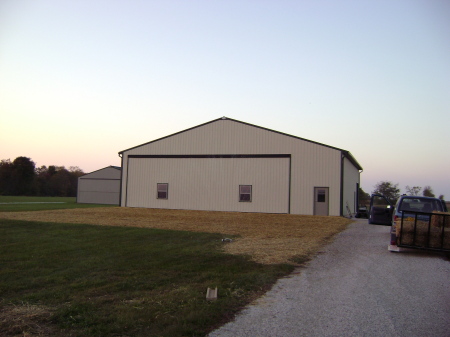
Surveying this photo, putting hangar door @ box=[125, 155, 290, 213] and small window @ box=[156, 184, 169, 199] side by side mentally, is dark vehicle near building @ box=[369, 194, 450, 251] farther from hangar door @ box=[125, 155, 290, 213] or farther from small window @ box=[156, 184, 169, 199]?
small window @ box=[156, 184, 169, 199]

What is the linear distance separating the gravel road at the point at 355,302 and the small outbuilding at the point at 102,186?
3720 centimetres

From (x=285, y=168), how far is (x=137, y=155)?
1110 centimetres

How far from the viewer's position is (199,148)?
95.2 feet

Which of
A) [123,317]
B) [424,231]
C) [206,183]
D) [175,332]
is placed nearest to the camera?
[175,332]

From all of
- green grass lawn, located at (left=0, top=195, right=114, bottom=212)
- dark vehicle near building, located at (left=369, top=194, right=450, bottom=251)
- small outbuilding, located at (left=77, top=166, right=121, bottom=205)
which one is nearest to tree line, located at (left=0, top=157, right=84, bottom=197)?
green grass lawn, located at (left=0, top=195, right=114, bottom=212)

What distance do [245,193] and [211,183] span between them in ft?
8.18

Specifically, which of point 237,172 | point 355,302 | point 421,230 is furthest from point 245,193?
point 355,302

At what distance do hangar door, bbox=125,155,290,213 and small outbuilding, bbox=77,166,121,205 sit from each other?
14394mm

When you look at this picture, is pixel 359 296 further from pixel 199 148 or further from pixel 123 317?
pixel 199 148

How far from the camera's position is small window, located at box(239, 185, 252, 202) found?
27.6 metres

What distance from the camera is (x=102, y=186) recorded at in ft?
148

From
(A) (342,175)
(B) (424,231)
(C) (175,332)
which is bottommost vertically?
(C) (175,332)

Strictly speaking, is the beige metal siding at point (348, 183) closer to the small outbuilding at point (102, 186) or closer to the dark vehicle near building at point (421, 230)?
the dark vehicle near building at point (421, 230)

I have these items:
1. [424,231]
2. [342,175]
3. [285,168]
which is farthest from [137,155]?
[424,231]
